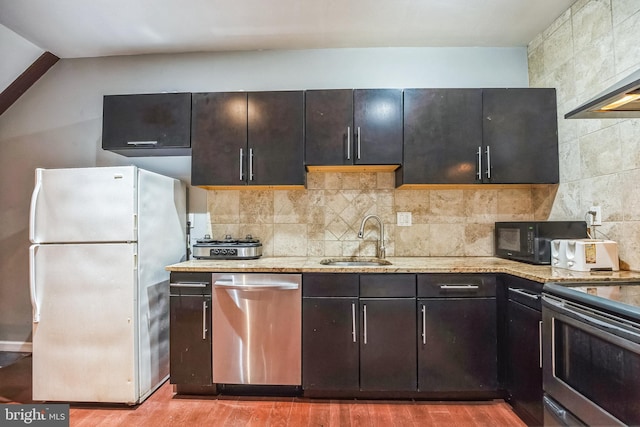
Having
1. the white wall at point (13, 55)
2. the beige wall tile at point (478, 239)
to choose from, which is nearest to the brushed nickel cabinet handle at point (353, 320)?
the beige wall tile at point (478, 239)

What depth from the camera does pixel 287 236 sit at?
272 cm

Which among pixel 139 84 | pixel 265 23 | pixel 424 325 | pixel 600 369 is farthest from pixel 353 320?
pixel 139 84

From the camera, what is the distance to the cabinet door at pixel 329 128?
2365 millimetres

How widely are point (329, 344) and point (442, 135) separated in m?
1.71

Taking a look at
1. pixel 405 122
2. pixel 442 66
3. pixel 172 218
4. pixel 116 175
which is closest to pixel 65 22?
pixel 116 175

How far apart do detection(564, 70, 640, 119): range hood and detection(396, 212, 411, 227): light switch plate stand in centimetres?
132

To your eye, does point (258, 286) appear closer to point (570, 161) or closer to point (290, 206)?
point (290, 206)

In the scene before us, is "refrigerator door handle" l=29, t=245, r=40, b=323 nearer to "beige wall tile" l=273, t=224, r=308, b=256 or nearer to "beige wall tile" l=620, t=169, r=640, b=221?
"beige wall tile" l=273, t=224, r=308, b=256

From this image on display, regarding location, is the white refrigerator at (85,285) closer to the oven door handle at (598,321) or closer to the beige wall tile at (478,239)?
the oven door handle at (598,321)

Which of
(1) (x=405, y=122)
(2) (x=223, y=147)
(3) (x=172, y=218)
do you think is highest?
(1) (x=405, y=122)

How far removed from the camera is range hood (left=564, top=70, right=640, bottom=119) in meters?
1.23

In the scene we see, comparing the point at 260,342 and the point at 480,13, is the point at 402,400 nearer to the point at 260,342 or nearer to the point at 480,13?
the point at 260,342

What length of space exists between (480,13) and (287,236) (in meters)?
2.22

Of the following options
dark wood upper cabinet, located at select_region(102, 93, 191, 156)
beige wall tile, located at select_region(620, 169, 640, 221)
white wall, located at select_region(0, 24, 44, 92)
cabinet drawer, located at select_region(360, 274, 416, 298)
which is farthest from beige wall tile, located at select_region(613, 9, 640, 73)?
white wall, located at select_region(0, 24, 44, 92)
